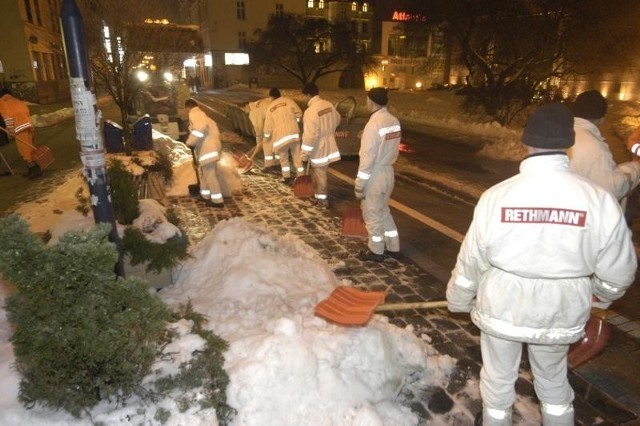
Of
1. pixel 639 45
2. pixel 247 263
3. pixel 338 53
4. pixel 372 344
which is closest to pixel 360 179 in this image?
pixel 247 263

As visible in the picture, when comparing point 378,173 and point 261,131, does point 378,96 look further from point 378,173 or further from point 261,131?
point 261,131

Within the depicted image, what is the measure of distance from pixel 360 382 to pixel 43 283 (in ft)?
6.65

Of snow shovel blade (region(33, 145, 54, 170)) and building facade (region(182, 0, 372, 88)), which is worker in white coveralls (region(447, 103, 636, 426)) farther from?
building facade (region(182, 0, 372, 88))

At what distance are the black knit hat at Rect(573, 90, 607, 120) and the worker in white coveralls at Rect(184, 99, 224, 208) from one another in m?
5.67

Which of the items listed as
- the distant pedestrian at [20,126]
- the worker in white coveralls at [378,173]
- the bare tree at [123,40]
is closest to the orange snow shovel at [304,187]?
the worker in white coveralls at [378,173]

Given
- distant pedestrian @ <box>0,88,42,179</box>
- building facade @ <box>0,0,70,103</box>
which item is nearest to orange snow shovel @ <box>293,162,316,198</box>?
distant pedestrian @ <box>0,88,42,179</box>

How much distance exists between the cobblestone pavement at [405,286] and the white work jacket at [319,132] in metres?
0.92

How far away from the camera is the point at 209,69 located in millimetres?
63250

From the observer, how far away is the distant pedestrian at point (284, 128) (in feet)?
30.6

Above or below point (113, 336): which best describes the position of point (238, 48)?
above

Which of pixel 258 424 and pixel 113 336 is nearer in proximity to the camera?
pixel 113 336

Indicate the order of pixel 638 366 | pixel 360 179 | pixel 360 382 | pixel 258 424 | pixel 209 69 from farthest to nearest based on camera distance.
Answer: pixel 209 69
pixel 360 179
pixel 638 366
pixel 360 382
pixel 258 424

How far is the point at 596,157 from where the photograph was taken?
12.3 feet

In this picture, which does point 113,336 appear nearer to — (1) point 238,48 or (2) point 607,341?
(2) point 607,341
